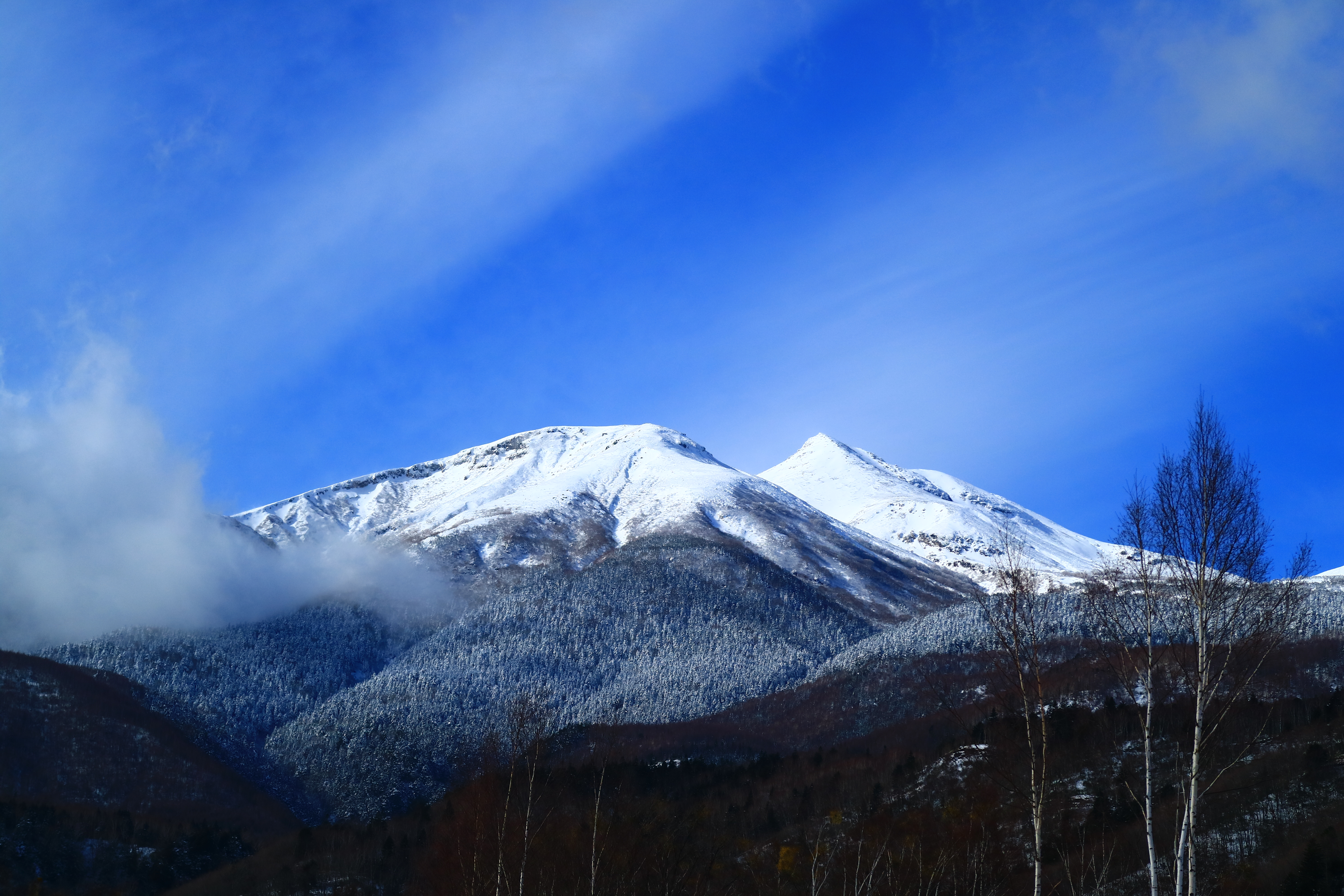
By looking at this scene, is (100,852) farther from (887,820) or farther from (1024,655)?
(1024,655)

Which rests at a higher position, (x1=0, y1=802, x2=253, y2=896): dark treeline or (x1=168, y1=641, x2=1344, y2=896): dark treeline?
(x1=168, y1=641, x2=1344, y2=896): dark treeline

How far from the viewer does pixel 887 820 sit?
9875 centimetres

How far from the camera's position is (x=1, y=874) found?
125m

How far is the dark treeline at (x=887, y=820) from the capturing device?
4681cm

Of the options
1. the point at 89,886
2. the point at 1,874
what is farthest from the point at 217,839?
the point at 1,874

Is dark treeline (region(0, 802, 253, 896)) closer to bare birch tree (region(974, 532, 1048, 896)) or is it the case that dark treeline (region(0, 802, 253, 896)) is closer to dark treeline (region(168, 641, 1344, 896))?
dark treeline (region(168, 641, 1344, 896))

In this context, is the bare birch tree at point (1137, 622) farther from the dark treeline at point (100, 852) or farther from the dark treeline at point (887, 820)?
the dark treeline at point (100, 852)

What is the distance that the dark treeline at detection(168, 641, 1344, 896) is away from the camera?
46.8 meters

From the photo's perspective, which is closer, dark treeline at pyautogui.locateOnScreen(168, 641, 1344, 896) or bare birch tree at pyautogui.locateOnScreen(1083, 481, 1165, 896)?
bare birch tree at pyautogui.locateOnScreen(1083, 481, 1165, 896)

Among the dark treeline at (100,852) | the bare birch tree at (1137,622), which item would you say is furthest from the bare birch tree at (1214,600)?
the dark treeline at (100,852)

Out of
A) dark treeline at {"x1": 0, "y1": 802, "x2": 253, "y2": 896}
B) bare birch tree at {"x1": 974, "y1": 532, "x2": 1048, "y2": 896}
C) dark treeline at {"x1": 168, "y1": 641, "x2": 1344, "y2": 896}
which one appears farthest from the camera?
dark treeline at {"x1": 0, "y1": 802, "x2": 253, "y2": 896}

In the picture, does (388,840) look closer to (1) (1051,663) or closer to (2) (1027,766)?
(2) (1027,766)

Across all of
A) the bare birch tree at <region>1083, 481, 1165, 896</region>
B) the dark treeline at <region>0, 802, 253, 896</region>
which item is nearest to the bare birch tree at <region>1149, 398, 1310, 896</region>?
the bare birch tree at <region>1083, 481, 1165, 896</region>

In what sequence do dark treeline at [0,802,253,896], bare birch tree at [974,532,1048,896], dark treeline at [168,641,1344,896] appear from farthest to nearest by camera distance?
1. dark treeline at [0,802,253,896]
2. dark treeline at [168,641,1344,896]
3. bare birch tree at [974,532,1048,896]
